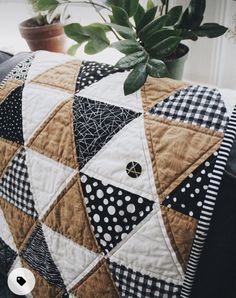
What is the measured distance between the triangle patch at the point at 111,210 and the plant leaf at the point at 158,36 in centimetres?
31

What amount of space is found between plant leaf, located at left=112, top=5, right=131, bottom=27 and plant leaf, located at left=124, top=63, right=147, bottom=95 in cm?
16

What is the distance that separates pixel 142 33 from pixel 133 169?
0.31 m

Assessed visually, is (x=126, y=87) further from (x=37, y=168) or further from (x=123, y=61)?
(x=37, y=168)

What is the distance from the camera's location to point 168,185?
1.83 ft

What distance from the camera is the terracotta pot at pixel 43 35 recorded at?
3.65 ft

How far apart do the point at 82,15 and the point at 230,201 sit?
1.04 m

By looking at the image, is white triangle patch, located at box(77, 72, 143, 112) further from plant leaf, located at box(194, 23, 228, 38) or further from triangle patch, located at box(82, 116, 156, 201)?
plant leaf, located at box(194, 23, 228, 38)

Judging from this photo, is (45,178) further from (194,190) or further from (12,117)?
(194,190)

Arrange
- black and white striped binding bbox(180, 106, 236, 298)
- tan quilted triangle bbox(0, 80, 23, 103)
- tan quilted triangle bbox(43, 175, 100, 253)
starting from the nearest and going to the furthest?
black and white striped binding bbox(180, 106, 236, 298), tan quilted triangle bbox(43, 175, 100, 253), tan quilted triangle bbox(0, 80, 23, 103)

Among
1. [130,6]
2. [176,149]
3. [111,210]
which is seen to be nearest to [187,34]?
[130,6]

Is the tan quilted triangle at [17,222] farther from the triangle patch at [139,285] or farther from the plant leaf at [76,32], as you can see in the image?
the plant leaf at [76,32]

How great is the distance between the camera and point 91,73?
0.71 meters

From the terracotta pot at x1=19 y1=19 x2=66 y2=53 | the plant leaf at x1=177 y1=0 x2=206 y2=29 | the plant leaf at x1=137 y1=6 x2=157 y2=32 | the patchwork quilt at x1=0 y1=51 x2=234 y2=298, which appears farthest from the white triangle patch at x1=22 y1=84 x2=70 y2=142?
the terracotta pot at x1=19 y1=19 x2=66 y2=53

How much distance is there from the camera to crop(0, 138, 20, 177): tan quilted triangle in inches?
28.3
